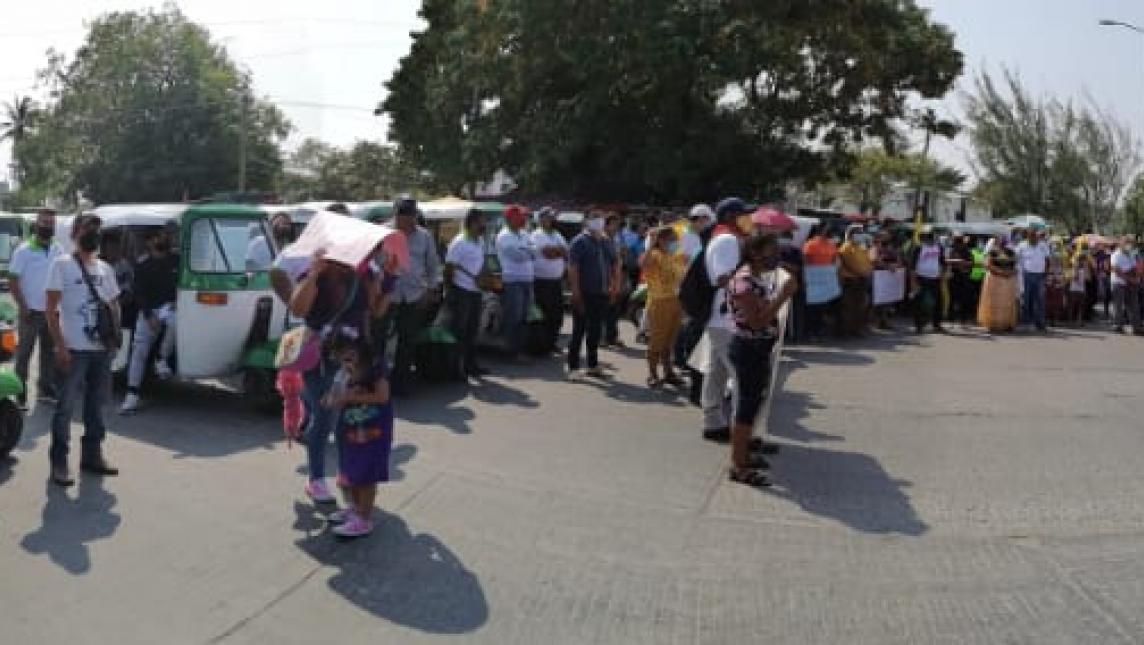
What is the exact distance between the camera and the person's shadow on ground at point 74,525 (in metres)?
5.75

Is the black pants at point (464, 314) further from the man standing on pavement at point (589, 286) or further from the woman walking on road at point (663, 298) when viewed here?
the woman walking on road at point (663, 298)

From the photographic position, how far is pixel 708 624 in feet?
16.5

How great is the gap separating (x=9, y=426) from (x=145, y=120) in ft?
173

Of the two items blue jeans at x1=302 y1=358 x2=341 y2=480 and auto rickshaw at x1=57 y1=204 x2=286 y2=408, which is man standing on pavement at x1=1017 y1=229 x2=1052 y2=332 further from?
blue jeans at x1=302 y1=358 x2=341 y2=480

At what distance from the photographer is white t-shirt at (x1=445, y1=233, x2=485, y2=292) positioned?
10953 mm

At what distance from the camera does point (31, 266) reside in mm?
9000

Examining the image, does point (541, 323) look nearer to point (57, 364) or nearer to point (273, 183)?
point (57, 364)

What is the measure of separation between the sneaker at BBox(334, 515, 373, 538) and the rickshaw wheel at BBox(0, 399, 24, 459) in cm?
301

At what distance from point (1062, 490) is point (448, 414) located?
483cm

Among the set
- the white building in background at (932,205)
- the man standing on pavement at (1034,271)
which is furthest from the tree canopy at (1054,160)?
the man standing on pavement at (1034,271)

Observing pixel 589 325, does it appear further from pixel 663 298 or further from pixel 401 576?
pixel 401 576

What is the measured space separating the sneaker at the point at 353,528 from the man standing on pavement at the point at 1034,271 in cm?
1512

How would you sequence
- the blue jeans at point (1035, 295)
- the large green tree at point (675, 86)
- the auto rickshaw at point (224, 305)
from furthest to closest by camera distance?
the large green tree at point (675, 86) < the blue jeans at point (1035, 295) < the auto rickshaw at point (224, 305)

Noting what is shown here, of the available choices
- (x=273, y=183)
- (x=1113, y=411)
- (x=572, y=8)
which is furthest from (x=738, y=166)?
(x=273, y=183)
